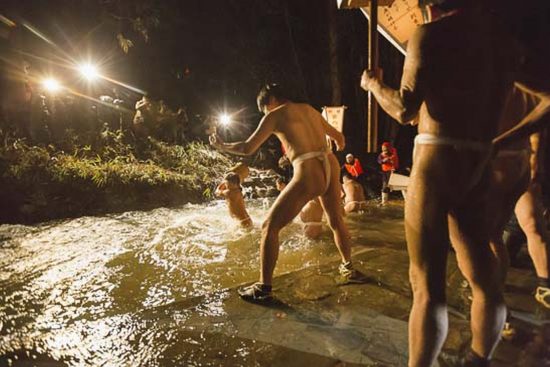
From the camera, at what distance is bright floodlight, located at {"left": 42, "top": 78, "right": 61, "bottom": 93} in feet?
41.0

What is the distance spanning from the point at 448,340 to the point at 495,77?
1.96 m

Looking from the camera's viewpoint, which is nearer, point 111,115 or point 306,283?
point 306,283

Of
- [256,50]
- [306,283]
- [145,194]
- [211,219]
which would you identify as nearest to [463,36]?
[306,283]

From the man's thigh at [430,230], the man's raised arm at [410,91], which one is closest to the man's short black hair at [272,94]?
the man's raised arm at [410,91]

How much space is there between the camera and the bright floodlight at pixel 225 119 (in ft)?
60.4

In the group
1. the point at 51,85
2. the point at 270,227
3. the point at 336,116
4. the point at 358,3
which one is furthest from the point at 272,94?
the point at 51,85

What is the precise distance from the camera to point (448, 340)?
2779mm

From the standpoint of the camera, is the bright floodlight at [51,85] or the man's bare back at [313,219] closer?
the man's bare back at [313,219]

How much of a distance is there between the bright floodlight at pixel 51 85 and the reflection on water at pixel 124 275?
22.7 feet

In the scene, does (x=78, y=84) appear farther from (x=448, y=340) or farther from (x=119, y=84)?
(x=448, y=340)

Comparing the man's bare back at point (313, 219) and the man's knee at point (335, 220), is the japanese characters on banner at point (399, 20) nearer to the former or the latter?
the man's knee at point (335, 220)

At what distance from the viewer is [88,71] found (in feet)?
47.8

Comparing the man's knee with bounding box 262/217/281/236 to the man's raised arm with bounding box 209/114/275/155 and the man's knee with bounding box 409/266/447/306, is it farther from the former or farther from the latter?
the man's knee with bounding box 409/266/447/306

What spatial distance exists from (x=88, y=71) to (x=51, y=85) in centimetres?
219
